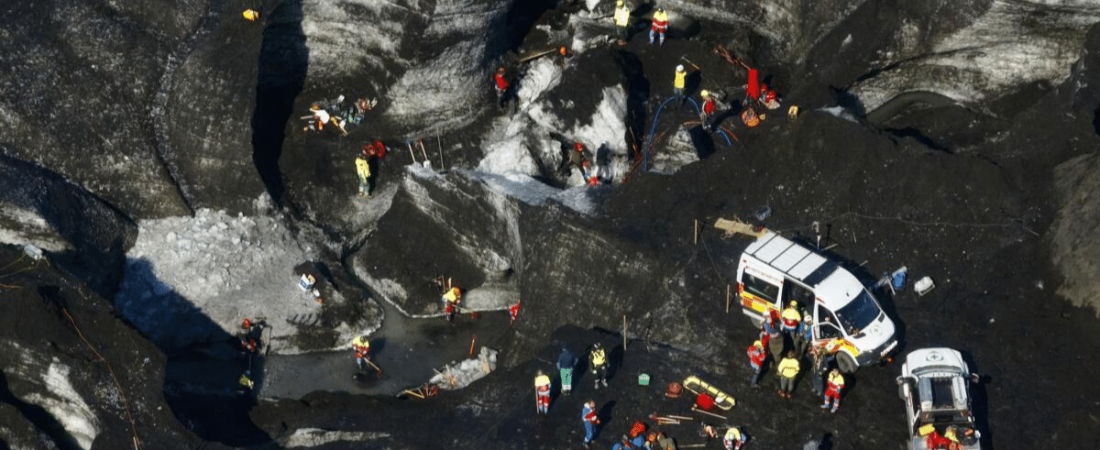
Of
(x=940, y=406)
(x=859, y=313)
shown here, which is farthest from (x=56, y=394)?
(x=940, y=406)

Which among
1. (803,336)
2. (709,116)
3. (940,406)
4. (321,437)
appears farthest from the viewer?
(709,116)

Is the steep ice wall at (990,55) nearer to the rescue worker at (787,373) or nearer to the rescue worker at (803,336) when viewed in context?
the rescue worker at (803,336)

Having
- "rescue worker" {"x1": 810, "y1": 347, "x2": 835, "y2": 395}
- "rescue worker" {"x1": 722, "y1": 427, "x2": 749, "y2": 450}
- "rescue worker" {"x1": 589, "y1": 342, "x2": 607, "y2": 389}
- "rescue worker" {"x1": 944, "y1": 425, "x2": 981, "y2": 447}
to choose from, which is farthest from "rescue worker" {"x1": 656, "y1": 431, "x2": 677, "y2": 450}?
"rescue worker" {"x1": 944, "y1": 425, "x2": 981, "y2": 447}

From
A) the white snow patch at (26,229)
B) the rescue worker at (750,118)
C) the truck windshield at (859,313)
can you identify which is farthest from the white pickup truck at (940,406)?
the white snow patch at (26,229)

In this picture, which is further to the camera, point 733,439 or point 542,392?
point 542,392

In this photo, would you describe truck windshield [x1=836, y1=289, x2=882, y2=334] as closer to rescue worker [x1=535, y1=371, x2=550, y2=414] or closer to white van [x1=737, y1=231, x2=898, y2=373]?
white van [x1=737, y1=231, x2=898, y2=373]

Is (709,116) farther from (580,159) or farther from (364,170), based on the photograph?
(364,170)

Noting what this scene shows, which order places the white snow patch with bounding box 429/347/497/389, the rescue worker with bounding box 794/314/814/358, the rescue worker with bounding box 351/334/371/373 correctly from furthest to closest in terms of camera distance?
the rescue worker with bounding box 351/334/371/373
the white snow patch with bounding box 429/347/497/389
the rescue worker with bounding box 794/314/814/358

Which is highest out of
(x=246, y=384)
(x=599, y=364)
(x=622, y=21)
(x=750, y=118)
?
(x=622, y=21)
